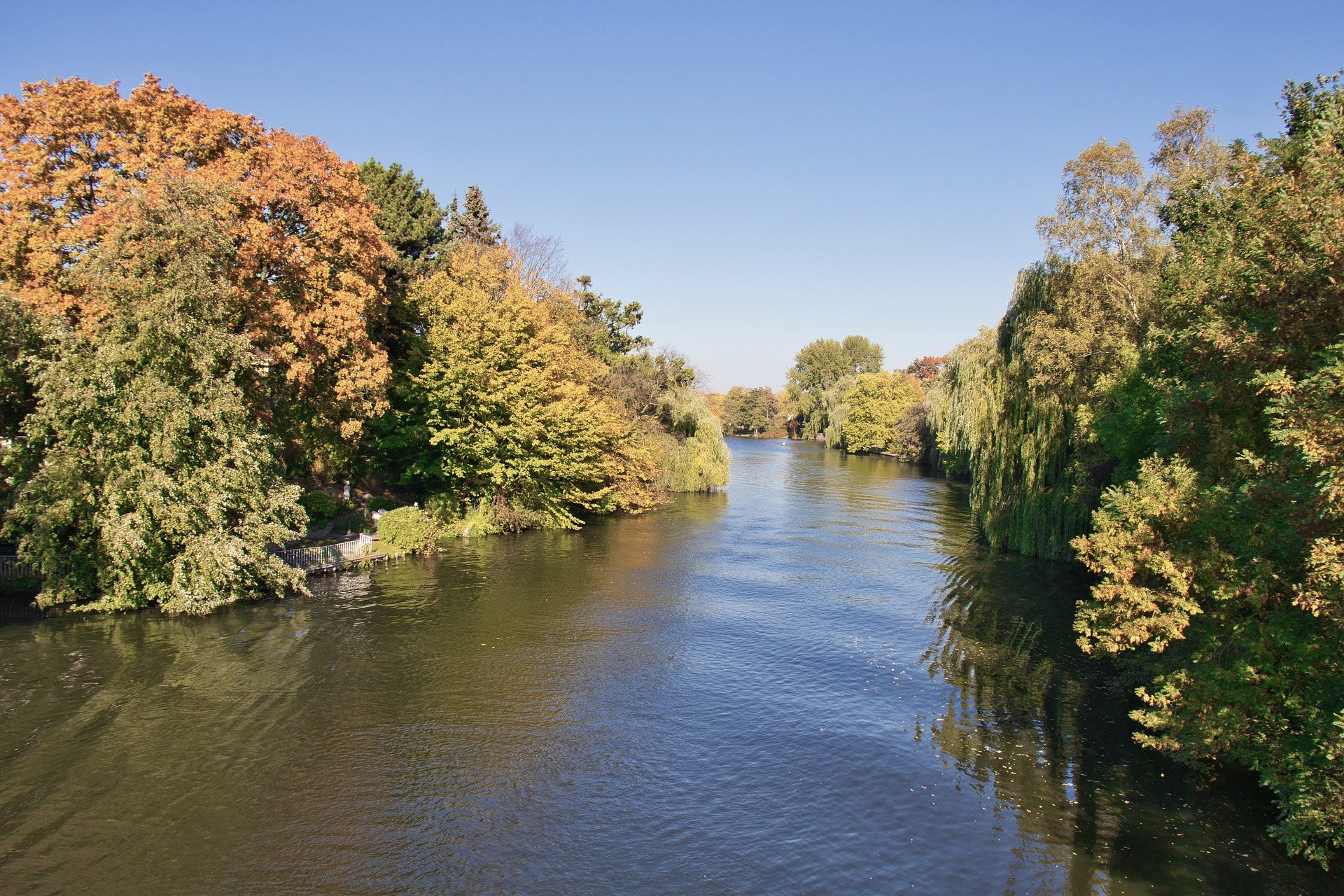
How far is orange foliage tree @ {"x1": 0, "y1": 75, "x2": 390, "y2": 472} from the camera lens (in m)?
25.3

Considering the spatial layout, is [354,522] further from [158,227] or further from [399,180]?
[399,180]

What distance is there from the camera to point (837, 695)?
20703 millimetres

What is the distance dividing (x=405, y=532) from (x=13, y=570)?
45.7 ft

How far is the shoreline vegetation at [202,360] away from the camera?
2309cm

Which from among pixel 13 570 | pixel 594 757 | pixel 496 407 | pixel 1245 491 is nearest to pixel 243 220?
pixel 13 570

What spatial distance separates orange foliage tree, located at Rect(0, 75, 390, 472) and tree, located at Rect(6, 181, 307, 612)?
132 cm

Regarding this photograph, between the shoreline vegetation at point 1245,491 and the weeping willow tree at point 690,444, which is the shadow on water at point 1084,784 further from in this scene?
the weeping willow tree at point 690,444

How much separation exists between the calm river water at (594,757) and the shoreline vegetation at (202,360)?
3502mm

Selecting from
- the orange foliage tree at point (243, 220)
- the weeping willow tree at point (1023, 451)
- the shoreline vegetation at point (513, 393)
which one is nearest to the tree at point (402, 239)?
the shoreline vegetation at point (513, 393)

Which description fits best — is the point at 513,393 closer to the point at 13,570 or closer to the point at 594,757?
the point at 13,570

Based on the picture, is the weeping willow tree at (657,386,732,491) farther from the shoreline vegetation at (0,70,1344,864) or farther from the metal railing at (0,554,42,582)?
the metal railing at (0,554,42,582)

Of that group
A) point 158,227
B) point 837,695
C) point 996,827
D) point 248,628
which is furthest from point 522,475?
point 996,827

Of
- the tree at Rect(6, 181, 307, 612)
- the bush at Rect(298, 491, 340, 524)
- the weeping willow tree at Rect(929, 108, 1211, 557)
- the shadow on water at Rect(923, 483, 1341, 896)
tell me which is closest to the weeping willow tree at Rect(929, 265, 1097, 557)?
the weeping willow tree at Rect(929, 108, 1211, 557)

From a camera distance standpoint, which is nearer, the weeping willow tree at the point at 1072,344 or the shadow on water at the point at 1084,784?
the shadow on water at the point at 1084,784
